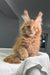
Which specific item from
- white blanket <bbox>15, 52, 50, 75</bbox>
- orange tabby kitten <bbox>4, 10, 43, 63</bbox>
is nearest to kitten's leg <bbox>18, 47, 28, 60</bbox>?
orange tabby kitten <bbox>4, 10, 43, 63</bbox>

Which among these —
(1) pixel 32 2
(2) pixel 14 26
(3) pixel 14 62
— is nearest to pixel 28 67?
(3) pixel 14 62

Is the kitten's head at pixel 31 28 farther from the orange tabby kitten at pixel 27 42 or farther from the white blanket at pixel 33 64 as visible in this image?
the white blanket at pixel 33 64

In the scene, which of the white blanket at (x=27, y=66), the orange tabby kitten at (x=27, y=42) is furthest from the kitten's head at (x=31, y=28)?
the white blanket at (x=27, y=66)

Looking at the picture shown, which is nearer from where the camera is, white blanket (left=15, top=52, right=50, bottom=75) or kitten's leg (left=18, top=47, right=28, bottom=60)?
white blanket (left=15, top=52, right=50, bottom=75)

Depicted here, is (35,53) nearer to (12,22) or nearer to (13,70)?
(13,70)

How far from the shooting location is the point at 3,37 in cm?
253

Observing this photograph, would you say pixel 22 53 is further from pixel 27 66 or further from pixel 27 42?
pixel 27 66

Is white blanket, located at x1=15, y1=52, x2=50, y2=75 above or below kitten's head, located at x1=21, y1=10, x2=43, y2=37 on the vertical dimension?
below

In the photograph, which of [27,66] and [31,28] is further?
[31,28]

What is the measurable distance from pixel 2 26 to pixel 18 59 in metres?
2.08

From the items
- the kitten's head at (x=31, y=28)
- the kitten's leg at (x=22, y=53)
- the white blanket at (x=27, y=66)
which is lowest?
the white blanket at (x=27, y=66)

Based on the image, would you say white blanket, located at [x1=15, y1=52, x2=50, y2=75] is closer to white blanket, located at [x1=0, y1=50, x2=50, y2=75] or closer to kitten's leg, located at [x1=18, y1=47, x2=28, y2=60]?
white blanket, located at [x1=0, y1=50, x2=50, y2=75]

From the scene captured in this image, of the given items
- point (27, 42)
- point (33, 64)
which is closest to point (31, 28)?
point (27, 42)

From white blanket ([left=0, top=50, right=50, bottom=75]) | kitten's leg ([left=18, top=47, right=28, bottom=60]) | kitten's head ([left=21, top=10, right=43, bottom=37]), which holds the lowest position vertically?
white blanket ([left=0, top=50, right=50, bottom=75])
